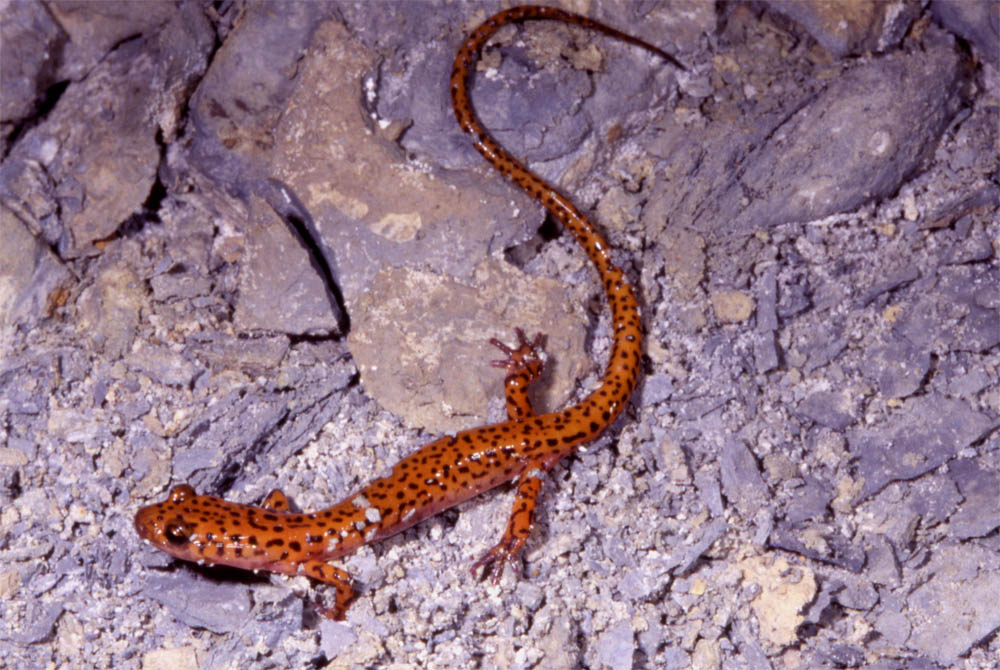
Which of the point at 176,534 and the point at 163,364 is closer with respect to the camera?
the point at 176,534

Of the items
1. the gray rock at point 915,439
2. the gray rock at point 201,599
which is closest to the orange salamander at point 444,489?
the gray rock at point 201,599

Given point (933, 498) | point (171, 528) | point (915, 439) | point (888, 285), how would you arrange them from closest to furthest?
point (171, 528)
point (933, 498)
point (915, 439)
point (888, 285)

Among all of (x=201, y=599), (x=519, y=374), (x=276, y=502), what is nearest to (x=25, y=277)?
(x=276, y=502)

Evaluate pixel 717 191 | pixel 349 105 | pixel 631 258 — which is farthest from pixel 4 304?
pixel 717 191

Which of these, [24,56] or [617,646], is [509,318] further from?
[24,56]

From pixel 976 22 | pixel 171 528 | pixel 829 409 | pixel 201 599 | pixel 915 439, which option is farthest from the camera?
pixel 976 22

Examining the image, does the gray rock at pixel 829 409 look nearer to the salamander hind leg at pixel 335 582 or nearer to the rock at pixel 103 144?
the salamander hind leg at pixel 335 582

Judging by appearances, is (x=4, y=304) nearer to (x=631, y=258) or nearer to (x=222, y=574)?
(x=222, y=574)
